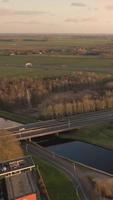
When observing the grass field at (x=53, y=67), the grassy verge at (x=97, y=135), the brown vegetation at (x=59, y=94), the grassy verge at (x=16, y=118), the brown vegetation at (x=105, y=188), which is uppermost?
the grass field at (x=53, y=67)

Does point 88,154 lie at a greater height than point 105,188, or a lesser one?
lesser

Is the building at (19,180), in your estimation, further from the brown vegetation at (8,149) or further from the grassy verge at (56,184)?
the brown vegetation at (8,149)

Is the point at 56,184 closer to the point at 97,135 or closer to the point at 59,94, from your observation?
the point at 97,135

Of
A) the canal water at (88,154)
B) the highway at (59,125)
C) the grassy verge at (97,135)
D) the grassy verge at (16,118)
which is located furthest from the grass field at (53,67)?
the canal water at (88,154)

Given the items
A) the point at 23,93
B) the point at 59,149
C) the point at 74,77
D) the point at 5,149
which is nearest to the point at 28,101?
the point at 23,93

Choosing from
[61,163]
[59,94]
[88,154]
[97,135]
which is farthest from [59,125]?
[59,94]

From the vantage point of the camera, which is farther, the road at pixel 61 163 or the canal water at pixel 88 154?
the canal water at pixel 88 154

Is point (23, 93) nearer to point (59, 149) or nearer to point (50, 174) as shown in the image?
point (59, 149)

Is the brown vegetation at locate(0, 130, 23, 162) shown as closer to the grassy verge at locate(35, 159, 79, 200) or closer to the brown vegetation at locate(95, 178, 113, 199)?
the grassy verge at locate(35, 159, 79, 200)
